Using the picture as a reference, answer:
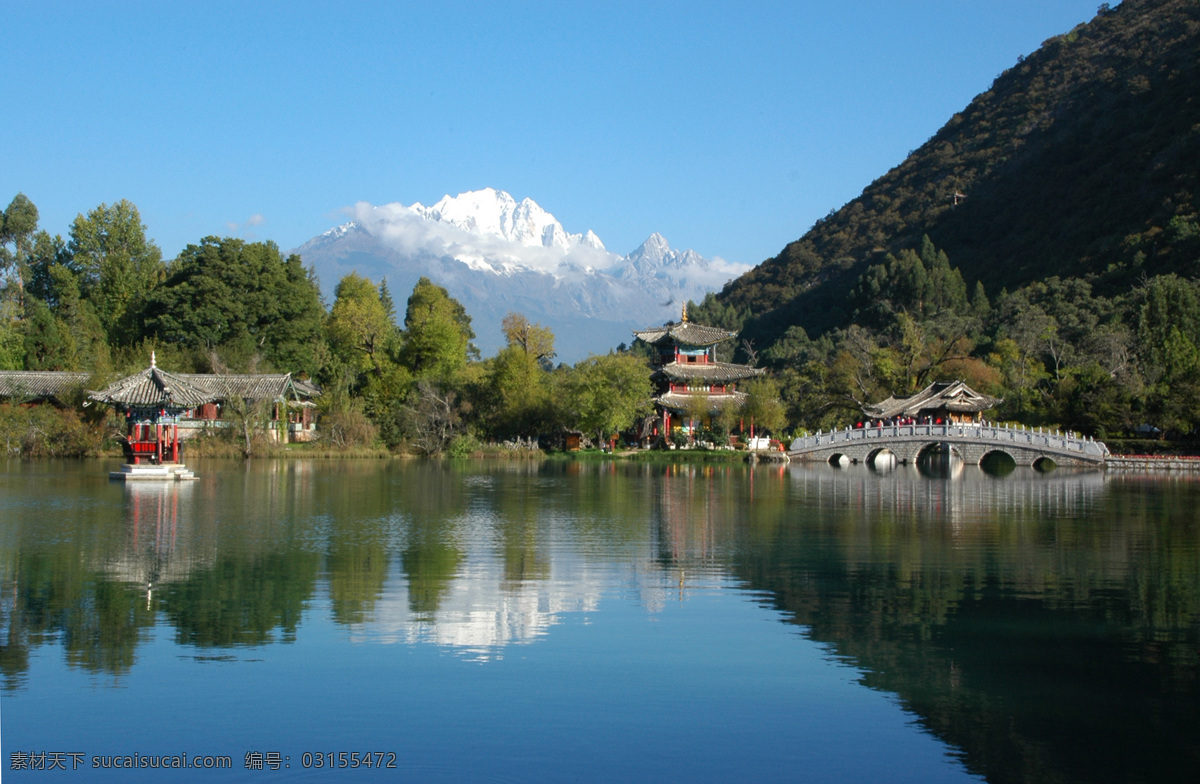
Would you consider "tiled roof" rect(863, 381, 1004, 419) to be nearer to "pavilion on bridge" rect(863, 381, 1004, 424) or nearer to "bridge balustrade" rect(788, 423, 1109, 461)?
"pavilion on bridge" rect(863, 381, 1004, 424)

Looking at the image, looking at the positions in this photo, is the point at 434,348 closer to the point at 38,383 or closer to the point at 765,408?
the point at 765,408

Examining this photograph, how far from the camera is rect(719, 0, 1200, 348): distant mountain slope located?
7444 cm

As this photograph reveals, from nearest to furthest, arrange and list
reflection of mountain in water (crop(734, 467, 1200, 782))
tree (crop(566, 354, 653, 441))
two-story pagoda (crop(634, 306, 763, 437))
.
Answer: reflection of mountain in water (crop(734, 467, 1200, 782)), tree (crop(566, 354, 653, 441)), two-story pagoda (crop(634, 306, 763, 437))

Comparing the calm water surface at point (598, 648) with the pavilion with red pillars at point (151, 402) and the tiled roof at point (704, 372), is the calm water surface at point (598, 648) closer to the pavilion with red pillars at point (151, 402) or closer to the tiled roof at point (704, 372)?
the pavilion with red pillars at point (151, 402)

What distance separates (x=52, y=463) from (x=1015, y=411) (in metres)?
44.3

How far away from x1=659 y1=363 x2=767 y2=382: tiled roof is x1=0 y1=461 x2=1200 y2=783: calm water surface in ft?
108

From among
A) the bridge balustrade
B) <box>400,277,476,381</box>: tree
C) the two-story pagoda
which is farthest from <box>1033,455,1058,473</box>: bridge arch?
<box>400,277,476,381</box>: tree

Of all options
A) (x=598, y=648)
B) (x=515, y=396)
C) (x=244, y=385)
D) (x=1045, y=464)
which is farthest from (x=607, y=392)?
(x=598, y=648)

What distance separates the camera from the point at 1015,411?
50.8m

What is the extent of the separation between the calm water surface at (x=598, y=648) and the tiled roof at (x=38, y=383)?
27.6 m

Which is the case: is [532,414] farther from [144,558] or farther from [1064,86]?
[1064,86]
